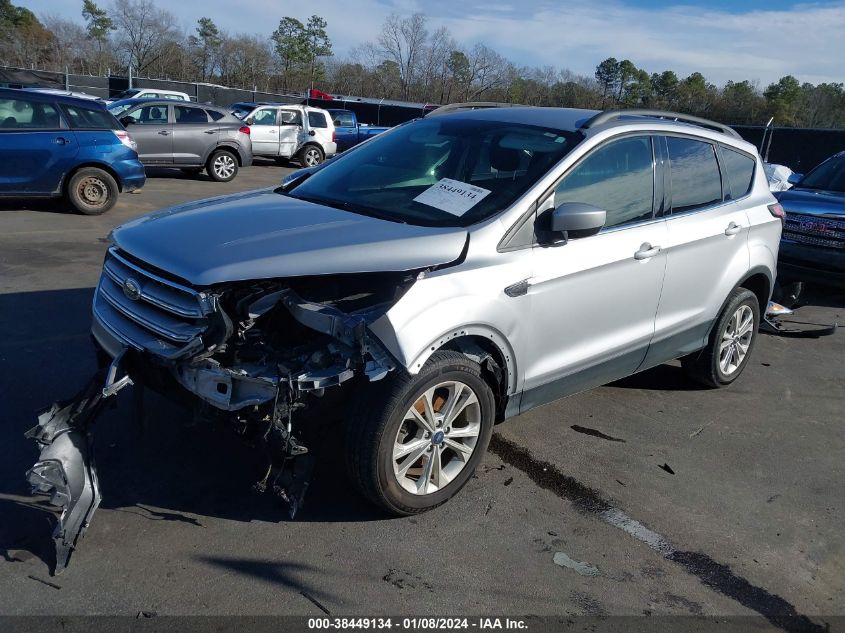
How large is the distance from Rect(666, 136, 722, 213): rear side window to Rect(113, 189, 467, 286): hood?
189 centimetres

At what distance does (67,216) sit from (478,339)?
29.1 ft

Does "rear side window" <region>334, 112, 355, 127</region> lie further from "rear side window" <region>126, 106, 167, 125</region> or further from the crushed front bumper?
the crushed front bumper

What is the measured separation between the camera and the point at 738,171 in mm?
5527

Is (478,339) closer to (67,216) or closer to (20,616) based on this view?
(20,616)

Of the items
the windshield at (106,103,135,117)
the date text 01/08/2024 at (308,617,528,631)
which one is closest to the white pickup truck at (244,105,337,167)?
the windshield at (106,103,135,117)

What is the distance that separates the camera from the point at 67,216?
10.6 metres

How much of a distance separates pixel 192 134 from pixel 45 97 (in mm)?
5944

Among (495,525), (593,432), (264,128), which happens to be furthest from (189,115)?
(495,525)

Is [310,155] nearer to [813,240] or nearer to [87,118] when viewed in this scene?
[87,118]

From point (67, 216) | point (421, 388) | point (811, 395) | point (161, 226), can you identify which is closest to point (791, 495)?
point (811, 395)

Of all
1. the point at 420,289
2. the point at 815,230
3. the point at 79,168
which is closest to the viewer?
the point at 420,289

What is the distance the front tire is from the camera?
3.32 metres

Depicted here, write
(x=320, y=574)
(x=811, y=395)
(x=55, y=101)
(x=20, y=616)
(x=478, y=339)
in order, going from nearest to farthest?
(x=20, y=616)
(x=320, y=574)
(x=478, y=339)
(x=811, y=395)
(x=55, y=101)

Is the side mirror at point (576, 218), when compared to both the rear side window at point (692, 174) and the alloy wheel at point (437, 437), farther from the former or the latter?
the rear side window at point (692, 174)
